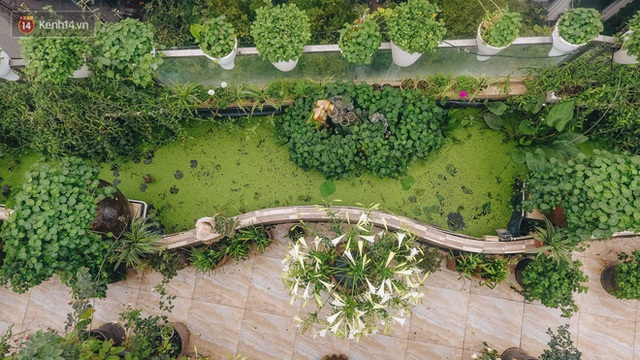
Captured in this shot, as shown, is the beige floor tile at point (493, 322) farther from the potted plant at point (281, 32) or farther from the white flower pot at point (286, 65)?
the potted plant at point (281, 32)

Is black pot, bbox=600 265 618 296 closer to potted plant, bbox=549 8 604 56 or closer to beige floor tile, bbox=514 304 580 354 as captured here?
beige floor tile, bbox=514 304 580 354

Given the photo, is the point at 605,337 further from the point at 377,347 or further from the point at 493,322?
the point at 377,347

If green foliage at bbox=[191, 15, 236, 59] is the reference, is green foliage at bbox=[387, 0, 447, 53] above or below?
above

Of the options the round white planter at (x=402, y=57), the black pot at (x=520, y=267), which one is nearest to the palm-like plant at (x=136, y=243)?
the round white planter at (x=402, y=57)

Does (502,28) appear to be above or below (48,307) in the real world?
above

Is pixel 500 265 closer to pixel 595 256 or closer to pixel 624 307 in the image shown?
pixel 595 256

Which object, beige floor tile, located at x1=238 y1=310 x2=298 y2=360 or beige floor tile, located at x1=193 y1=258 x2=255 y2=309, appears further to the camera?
beige floor tile, located at x1=193 y1=258 x2=255 y2=309

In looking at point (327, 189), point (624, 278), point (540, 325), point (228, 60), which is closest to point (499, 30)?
point (327, 189)

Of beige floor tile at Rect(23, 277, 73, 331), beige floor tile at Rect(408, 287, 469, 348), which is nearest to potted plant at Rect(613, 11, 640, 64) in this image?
beige floor tile at Rect(408, 287, 469, 348)

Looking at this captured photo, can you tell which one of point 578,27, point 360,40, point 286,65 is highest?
point 578,27
